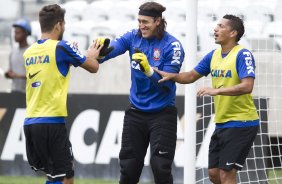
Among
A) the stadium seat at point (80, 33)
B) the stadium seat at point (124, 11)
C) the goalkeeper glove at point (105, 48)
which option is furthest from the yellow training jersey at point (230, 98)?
the stadium seat at point (124, 11)

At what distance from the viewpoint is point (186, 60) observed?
820 cm

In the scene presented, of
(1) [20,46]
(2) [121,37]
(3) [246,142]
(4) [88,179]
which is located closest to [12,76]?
(1) [20,46]

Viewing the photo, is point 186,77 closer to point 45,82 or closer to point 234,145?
point 234,145

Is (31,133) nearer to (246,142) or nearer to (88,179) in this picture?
(246,142)

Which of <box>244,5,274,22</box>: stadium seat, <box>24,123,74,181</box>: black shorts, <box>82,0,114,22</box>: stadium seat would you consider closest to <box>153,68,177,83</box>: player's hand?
<box>24,123,74,181</box>: black shorts

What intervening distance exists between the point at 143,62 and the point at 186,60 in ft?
4.65

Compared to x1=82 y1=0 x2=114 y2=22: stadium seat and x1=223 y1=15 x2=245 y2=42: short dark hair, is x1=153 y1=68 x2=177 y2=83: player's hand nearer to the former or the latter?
x1=223 y1=15 x2=245 y2=42: short dark hair

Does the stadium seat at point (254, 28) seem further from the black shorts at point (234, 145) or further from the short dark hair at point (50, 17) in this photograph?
the short dark hair at point (50, 17)

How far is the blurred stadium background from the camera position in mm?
9539

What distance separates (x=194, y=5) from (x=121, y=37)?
1.00 m

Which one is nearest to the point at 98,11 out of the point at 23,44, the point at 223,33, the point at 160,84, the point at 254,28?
the point at 23,44

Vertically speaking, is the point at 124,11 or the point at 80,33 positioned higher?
the point at 124,11

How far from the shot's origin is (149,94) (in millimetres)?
7285

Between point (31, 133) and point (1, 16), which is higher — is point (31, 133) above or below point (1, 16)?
below
